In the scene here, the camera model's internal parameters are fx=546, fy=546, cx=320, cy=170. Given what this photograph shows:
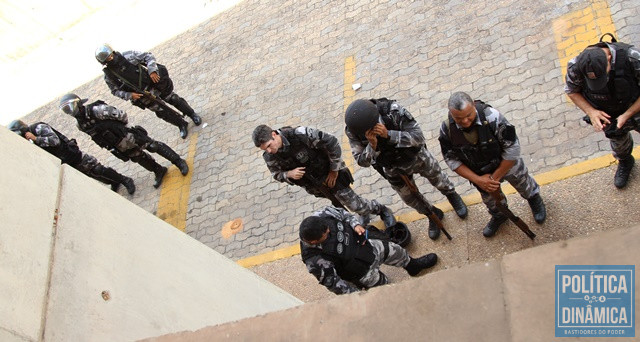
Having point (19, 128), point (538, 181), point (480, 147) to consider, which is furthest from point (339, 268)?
point (19, 128)

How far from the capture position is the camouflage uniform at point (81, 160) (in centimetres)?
750

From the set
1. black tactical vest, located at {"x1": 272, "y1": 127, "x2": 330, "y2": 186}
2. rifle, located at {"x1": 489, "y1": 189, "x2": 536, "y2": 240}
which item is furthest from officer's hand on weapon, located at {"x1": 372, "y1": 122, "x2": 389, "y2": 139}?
rifle, located at {"x1": 489, "y1": 189, "x2": 536, "y2": 240}

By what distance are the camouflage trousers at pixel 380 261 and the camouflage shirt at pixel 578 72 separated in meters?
1.99

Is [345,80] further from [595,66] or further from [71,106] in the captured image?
[595,66]

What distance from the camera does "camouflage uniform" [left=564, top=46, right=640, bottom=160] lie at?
395 centimetres

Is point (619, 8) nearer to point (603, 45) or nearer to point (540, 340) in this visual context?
point (603, 45)

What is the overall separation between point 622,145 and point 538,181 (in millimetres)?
965

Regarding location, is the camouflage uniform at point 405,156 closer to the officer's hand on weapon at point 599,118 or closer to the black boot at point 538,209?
the black boot at point 538,209

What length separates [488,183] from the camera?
438 centimetres

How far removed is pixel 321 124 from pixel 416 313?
5438 mm

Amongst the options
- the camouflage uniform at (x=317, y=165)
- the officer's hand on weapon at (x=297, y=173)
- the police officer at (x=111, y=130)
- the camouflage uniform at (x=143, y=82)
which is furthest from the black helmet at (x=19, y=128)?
the officer's hand on weapon at (x=297, y=173)

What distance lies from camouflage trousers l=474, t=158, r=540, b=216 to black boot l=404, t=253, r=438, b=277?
2.47 feet

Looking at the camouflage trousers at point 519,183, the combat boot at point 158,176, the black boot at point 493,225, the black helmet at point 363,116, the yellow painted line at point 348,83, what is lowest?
the combat boot at point 158,176

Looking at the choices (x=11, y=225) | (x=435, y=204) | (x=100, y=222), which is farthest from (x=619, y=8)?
(x=11, y=225)
